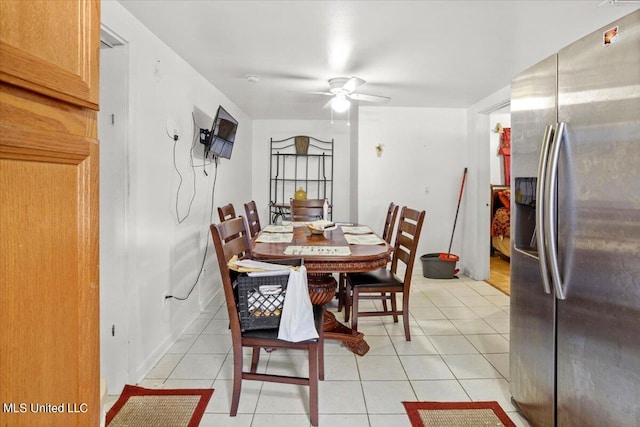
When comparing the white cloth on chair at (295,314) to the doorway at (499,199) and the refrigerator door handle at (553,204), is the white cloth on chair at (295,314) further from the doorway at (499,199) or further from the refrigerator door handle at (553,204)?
the doorway at (499,199)

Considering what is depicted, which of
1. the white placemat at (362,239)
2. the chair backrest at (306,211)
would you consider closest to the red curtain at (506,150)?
the chair backrest at (306,211)

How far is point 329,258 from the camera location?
2.07 meters

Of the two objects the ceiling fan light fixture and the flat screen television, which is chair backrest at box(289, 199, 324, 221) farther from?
the ceiling fan light fixture

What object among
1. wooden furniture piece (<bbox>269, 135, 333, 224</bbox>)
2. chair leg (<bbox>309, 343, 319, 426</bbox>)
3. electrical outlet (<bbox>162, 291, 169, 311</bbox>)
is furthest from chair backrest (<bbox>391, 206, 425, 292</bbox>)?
wooden furniture piece (<bbox>269, 135, 333, 224</bbox>)

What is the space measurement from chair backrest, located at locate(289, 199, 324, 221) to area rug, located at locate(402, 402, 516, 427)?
2464 millimetres

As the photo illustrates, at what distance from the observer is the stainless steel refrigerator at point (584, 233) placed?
117 centimetres

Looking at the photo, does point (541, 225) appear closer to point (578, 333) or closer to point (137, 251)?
point (578, 333)

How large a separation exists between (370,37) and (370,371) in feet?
7.19

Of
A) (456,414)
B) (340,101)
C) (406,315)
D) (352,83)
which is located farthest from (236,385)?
(340,101)

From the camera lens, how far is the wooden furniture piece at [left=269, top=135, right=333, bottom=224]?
5766 mm

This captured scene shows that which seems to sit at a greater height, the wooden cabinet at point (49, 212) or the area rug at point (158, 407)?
the wooden cabinet at point (49, 212)

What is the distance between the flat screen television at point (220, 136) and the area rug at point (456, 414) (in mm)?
2499

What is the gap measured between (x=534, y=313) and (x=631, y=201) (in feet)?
2.27

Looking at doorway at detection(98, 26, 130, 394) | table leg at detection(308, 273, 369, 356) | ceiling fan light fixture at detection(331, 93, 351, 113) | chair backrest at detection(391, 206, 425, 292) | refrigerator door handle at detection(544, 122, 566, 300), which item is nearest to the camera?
refrigerator door handle at detection(544, 122, 566, 300)
